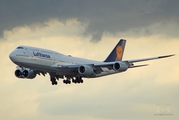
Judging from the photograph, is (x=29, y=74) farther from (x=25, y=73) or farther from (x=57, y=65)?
(x=57, y=65)

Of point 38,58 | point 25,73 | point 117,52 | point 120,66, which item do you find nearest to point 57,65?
point 38,58

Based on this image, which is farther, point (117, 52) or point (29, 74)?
point (117, 52)

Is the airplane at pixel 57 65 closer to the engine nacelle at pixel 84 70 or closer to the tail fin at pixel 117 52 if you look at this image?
the engine nacelle at pixel 84 70

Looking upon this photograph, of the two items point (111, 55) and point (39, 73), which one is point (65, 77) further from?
point (111, 55)

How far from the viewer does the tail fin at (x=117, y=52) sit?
164387mm

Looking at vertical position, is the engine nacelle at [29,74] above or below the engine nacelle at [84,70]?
above

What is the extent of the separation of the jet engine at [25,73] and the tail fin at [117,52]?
69.3ft

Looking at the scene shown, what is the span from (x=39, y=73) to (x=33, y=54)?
33.1ft

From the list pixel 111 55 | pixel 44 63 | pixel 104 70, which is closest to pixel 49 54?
pixel 44 63

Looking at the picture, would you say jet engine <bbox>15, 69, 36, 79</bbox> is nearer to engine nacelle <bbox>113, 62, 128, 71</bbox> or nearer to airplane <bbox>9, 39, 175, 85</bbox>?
airplane <bbox>9, 39, 175, 85</bbox>

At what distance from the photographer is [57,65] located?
469 feet

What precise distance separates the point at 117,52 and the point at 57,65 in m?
27.0

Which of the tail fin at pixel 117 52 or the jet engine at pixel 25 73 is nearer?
the jet engine at pixel 25 73

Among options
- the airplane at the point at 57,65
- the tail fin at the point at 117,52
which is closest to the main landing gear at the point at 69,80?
the airplane at the point at 57,65
